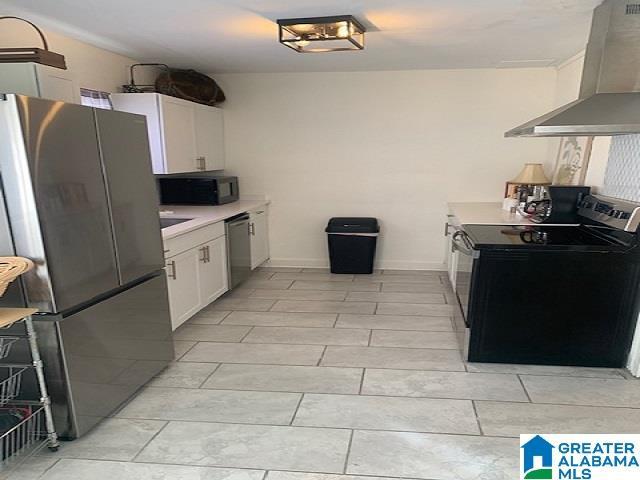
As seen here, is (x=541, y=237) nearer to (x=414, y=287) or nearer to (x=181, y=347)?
(x=414, y=287)

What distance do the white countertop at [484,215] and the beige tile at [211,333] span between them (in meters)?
1.89

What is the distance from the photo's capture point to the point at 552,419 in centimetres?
219

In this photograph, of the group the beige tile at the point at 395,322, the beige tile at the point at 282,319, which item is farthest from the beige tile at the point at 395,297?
the beige tile at the point at 282,319

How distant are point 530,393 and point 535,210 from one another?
65.3 inches

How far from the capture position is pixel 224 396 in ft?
8.05

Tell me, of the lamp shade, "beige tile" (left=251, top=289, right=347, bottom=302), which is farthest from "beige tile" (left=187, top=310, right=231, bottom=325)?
the lamp shade

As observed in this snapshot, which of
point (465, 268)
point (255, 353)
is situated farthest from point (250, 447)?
point (465, 268)

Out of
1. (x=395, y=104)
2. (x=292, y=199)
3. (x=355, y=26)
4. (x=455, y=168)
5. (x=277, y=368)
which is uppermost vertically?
(x=355, y=26)

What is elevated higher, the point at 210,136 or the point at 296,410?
the point at 210,136

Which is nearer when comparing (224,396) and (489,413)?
(489,413)

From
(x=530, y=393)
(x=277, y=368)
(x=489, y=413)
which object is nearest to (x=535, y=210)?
(x=530, y=393)

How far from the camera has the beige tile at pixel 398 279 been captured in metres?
4.55

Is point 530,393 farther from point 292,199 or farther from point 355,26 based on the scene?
point 292,199

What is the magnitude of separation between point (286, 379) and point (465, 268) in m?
1.41
